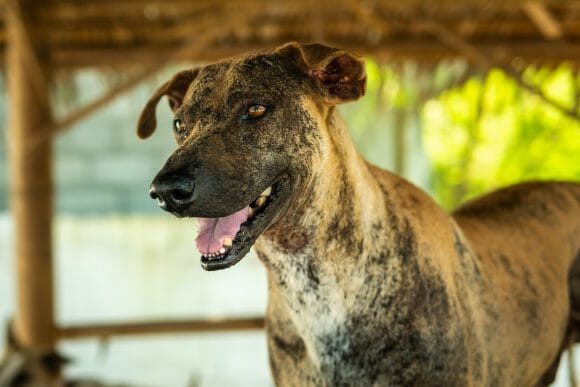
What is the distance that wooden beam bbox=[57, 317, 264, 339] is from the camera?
4.13 meters

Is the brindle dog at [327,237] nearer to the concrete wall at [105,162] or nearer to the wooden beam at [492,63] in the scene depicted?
the wooden beam at [492,63]

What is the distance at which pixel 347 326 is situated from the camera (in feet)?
5.12

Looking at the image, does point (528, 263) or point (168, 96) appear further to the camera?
point (528, 263)

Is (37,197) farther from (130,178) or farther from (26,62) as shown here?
(130,178)

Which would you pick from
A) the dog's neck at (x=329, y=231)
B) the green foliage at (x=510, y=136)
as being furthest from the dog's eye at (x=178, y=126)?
the green foliage at (x=510, y=136)

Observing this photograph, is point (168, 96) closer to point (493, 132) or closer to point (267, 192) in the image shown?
point (267, 192)

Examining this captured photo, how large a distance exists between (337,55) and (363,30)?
11.1 feet

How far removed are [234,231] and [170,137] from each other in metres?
8.21

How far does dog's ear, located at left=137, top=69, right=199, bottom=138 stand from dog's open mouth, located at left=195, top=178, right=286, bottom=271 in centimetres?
39

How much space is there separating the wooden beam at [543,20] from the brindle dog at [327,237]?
264cm

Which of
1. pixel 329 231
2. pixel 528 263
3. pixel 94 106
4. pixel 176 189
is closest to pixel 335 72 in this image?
pixel 329 231

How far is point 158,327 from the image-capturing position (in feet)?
13.7

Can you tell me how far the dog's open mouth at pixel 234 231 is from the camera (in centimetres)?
134

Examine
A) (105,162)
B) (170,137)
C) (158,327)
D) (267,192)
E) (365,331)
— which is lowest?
(158,327)
